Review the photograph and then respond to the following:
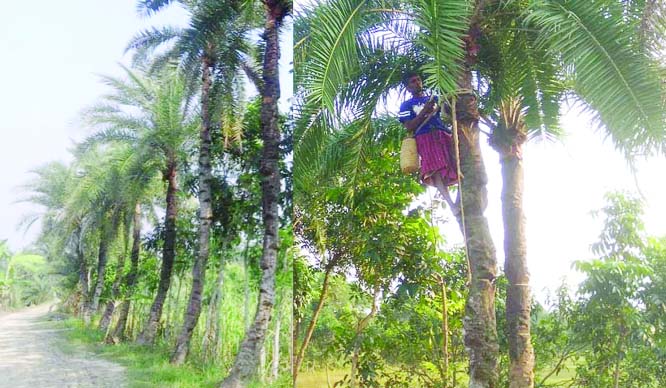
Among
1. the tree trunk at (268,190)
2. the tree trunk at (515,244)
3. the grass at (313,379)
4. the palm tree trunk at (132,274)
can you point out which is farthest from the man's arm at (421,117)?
the grass at (313,379)

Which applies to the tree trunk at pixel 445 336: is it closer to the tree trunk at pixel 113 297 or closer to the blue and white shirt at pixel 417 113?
the blue and white shirt at pixel 417 113

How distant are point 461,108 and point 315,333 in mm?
1290

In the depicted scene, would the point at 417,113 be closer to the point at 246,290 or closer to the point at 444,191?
the point at 444,191

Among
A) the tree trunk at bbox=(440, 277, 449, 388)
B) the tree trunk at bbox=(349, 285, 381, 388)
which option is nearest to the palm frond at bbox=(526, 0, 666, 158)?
the tree trunk at bbox=(440, 277, 449, 388)

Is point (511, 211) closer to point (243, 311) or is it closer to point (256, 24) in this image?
point (243, 311)

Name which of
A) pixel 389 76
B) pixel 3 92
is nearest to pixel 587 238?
pixel 389 76

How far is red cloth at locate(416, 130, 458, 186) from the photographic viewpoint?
102 inches

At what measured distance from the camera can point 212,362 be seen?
8.05ft

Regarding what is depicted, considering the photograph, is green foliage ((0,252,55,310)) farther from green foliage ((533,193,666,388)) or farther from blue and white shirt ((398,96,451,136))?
green foliage ((533,193,666,388))

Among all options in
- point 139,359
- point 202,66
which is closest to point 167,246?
point 139,359

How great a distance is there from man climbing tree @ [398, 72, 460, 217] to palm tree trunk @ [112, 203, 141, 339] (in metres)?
1.09

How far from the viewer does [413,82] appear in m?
2.74

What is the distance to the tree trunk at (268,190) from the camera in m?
2.63

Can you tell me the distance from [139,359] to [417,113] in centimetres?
136
